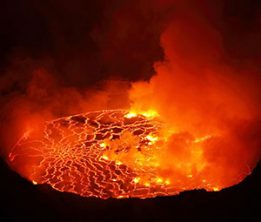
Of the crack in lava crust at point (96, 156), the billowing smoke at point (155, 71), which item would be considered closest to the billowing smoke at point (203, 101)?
the billowing smoke at point (155, 71)

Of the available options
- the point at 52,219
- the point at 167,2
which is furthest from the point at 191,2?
the point at 52,219

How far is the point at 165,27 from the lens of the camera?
5844 mm

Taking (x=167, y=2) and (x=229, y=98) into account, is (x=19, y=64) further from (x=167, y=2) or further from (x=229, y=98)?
(x=229, y=98)

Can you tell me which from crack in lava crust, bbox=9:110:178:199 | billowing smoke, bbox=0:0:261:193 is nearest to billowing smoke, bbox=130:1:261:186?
billowing smoke, bbox=0:0:261:193

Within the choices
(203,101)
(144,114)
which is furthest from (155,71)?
(203,101)

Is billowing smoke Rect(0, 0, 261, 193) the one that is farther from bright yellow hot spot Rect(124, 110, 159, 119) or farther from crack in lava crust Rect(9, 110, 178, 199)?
crack in lava crust Rect(9, 110, 178, 199)

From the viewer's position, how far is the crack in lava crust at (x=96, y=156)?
3.88 meters

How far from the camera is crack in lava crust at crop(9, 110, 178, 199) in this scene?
388 cm

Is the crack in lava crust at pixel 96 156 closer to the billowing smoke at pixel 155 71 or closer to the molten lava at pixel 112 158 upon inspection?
the molten lava at pixel 112 158

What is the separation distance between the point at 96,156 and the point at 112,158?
123 millimetres

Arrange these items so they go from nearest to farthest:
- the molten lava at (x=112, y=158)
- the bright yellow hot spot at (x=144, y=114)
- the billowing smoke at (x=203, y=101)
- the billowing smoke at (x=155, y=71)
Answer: the molten lava at (x=112, y=158), the billowing smoke at (x=203, y=101), the billowing smoke at (x=155, y=71), the bright yellow hot spot at (x=144, y=114)

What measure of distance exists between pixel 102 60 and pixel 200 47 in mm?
1451

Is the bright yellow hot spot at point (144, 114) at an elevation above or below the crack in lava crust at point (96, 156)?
above

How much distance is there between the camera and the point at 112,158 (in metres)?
4.34
